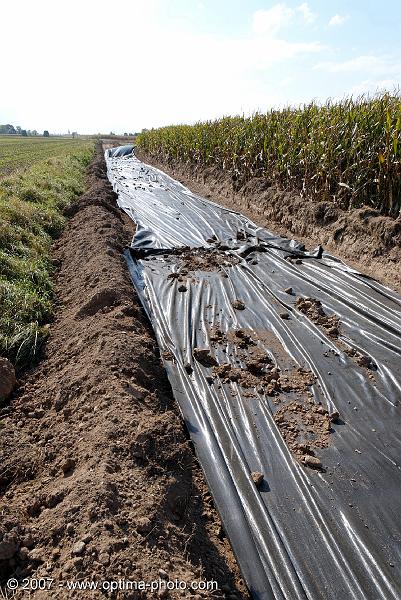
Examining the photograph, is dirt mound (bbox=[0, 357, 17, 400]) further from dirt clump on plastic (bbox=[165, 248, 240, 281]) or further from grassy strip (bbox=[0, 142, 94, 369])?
dirt clump on plastic (bbox=[165, 248, 240, 281])

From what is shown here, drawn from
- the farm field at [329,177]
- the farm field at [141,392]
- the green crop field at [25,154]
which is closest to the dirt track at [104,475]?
the farm field at [141,392]

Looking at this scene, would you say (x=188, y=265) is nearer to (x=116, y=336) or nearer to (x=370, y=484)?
(x=116, y=336)

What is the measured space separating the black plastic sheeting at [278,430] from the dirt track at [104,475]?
7.6 inches

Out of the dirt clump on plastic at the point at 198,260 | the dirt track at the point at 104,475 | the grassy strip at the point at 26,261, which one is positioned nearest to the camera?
the dirt track at the point at 104,475

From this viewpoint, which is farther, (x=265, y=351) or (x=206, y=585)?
(x=265, y=351)

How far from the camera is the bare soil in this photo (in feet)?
21.0

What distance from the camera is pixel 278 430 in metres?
3.26

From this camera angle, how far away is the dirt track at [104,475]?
208 cm

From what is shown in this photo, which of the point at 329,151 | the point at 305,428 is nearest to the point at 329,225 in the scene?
the point at 329,151

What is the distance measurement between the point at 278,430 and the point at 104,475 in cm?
143

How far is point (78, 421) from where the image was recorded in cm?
318

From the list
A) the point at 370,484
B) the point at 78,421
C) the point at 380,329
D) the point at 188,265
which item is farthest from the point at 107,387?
the point at 188,265

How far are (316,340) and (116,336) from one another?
2.16 metres

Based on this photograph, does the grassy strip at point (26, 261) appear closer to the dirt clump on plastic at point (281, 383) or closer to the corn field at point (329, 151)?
the dirt clump on plastic at point (281, 383)
